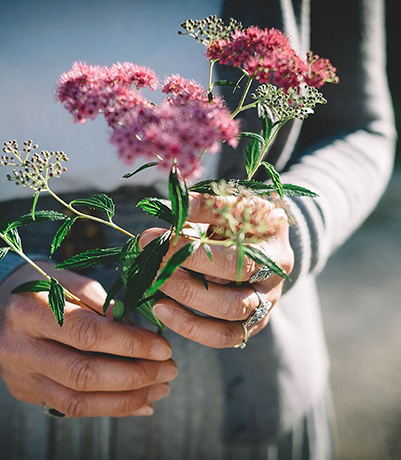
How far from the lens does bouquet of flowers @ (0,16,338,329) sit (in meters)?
0.30

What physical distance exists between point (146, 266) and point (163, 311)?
151 millimetres

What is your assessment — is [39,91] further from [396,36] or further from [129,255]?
[396,36]

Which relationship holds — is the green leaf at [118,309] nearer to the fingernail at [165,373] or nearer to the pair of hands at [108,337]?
the pair of hands at [108,337]

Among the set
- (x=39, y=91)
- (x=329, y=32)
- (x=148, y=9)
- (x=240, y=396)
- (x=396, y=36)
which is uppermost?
(x=396, y=36)

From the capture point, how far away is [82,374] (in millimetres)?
577

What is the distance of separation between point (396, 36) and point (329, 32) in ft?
3.69

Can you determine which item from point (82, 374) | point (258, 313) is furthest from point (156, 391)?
point (258, 313)

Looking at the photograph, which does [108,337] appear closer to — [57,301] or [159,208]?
[57,301]

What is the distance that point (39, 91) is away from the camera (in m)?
0.67

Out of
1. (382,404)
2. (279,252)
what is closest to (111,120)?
(279,252)

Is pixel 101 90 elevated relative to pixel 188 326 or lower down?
elevated

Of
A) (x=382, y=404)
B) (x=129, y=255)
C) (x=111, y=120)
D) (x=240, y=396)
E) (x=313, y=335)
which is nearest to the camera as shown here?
(x=111, y=120)

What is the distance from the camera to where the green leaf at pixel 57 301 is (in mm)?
450

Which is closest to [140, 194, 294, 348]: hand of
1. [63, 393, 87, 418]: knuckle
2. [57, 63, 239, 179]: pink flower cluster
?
[57, 63, 239, 179]: pink flower cluster
